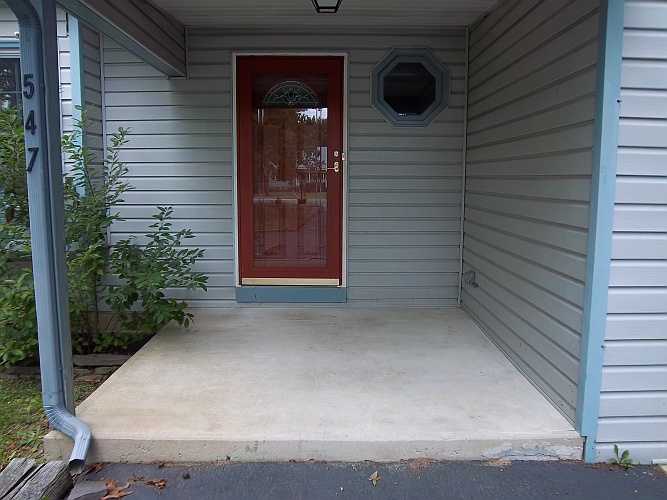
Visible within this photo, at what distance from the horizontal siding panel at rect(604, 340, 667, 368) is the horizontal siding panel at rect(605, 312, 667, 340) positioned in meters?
0.02

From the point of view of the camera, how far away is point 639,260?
7.29ft

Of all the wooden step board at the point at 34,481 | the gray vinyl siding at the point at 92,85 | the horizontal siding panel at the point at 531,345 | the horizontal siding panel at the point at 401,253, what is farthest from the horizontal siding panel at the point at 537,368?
the gray vinyl siding at the point at 92,85

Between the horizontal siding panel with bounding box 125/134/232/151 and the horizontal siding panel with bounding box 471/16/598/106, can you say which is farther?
the horizontal siding panel with bounding box 125/134/232/151

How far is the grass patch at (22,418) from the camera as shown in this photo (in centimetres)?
247

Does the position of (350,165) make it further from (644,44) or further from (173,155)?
(644,44)

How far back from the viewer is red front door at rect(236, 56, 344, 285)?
4.31 m

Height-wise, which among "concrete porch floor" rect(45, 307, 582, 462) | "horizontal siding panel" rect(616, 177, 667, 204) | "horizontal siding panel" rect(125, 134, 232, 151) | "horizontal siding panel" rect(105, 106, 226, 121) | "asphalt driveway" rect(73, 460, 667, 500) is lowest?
"asphalt driveway" rect(73, 460, 667, 500)

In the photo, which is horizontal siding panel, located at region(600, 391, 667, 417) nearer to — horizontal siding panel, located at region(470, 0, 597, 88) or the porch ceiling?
horizontal siding panel, located at region(470, 0, 597, 88)

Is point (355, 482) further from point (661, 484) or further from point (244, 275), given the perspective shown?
point (244, 275)

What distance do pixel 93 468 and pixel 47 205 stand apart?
1.15 m

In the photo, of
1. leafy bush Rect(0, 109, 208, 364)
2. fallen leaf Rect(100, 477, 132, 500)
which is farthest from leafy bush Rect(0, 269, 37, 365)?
fallen leaf Rect(100, 477, 132, 500)

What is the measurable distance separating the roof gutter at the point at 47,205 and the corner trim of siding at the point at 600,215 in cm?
217

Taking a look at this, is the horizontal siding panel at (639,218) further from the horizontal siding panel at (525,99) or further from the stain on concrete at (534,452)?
the stain on concrete at (534,452)

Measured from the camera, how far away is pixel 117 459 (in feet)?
7.59
